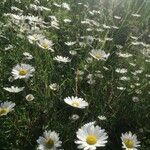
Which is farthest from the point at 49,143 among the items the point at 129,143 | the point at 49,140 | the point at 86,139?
the point at 129,143

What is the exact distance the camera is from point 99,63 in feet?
13.3

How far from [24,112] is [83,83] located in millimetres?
868

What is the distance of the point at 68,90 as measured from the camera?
11.6ft

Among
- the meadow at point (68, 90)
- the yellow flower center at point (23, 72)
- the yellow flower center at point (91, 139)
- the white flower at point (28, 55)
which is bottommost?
the meadow at point (68, 90)

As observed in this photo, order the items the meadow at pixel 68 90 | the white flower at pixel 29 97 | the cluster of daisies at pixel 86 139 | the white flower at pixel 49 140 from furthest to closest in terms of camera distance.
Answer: the white flower at pixel 29 97 → the meadow at pixel 68 90 → the white flower at pixel 49 140 → the cluster of daisies at pixel 86 139

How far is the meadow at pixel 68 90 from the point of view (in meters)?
2.93

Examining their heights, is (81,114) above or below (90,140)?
below

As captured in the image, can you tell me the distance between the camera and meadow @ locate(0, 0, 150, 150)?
2926 mm

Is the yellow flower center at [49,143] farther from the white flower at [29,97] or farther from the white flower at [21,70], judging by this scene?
the white flower at [21,70]

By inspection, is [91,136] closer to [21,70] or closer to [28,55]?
[21,70]

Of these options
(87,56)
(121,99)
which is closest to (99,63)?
(87,56)

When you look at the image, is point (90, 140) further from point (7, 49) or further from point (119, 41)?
point (119, 41)

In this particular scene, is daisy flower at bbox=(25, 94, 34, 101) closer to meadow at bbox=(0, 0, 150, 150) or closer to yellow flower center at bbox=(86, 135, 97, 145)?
meadow at bbox=(0, 0, 150, 150)

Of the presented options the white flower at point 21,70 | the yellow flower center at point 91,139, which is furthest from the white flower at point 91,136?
the white flower at point 21,70
